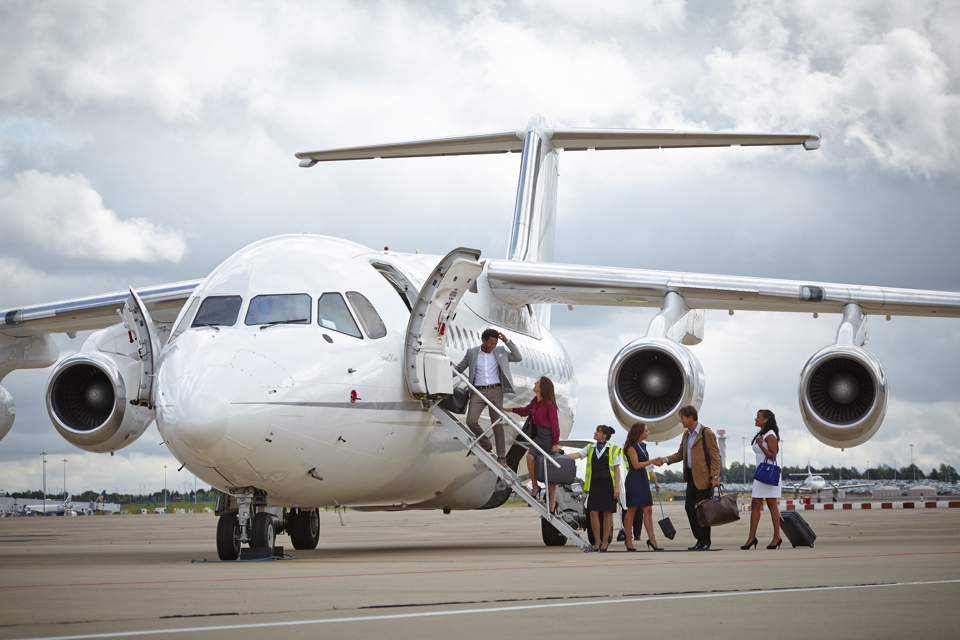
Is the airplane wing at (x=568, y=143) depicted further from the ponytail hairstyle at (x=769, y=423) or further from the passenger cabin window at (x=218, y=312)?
the passenger cabin window at (x=218, y=312)

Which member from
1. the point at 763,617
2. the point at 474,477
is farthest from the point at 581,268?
the point at 763,617

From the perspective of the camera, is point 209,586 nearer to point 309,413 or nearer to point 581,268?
point 309,413

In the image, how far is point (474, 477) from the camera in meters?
12.5

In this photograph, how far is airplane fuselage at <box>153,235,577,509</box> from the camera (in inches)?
326

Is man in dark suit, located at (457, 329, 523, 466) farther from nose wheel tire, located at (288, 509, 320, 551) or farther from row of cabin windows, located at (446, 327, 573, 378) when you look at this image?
nose wheel tire, located at (288, 509, 320, 551)

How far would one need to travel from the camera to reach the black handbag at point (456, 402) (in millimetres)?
10594

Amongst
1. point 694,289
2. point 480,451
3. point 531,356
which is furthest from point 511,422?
point 694,289

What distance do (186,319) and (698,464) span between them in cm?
508

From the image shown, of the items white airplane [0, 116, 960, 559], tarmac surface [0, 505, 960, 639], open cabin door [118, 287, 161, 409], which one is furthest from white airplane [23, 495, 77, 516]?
tarmac surface [0, 505, 960, 639]

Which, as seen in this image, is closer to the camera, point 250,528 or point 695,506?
point 250,528

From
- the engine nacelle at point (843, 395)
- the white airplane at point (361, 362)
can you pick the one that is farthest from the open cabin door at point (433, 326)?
the engine nacelle at point (843, 395)

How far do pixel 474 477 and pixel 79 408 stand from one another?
4841 millimetres

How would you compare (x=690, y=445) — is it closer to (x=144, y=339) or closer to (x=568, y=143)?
(x=144, y=339)

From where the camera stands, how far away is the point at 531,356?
14.5m
